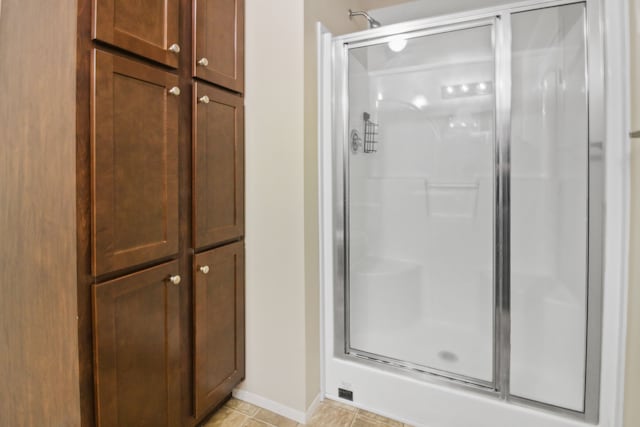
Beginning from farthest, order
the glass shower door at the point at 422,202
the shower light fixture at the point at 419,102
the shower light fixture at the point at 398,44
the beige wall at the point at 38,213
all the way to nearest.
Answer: the shower light fixture at the point at 419,102
the glass shower door at the point at 422,202
the shower light fixture at the point at 398,44
the beige wall at the point at 38,213

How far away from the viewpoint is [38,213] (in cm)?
102

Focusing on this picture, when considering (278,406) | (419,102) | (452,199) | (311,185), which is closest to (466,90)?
(419,102)

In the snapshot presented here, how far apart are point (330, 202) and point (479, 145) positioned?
965 mm

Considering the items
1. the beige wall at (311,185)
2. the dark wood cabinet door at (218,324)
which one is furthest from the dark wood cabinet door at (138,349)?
the beige wall at (311,185)

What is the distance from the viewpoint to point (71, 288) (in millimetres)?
964

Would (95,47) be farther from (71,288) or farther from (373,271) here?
(373,271)

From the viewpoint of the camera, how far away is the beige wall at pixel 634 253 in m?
1.22

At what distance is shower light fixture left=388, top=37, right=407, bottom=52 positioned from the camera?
1660 mm

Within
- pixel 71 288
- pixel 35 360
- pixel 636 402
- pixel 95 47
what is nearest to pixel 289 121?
pixel 95 47

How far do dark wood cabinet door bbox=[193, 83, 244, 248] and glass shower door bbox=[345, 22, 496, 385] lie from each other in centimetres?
60

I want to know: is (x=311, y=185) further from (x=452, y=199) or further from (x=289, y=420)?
(x=289, y=420)

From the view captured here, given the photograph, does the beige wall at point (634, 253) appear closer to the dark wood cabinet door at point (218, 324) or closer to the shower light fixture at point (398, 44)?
the shower light fixture at point (398, 44)

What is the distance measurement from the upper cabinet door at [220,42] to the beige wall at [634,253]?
5.34 feet

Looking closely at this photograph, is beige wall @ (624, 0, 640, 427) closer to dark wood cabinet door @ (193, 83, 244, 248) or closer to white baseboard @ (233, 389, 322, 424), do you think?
→ white baseboard @ (233, 389, 322, 424)
